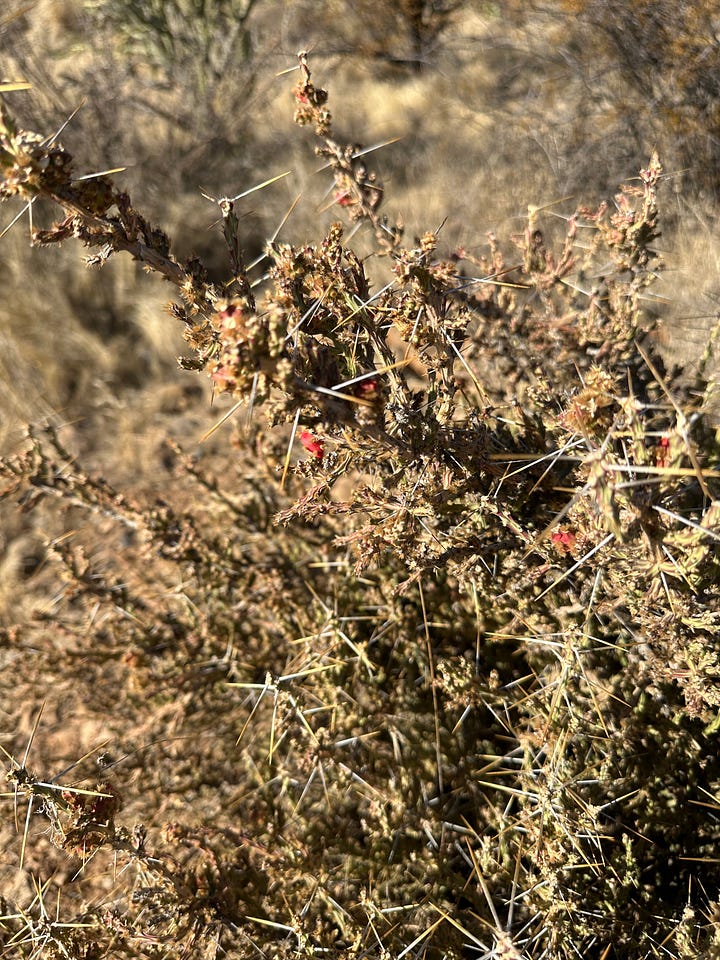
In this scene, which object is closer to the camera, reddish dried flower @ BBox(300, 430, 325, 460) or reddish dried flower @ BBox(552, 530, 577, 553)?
reddish dried flower @ BBox(300, 430, 325, 460)

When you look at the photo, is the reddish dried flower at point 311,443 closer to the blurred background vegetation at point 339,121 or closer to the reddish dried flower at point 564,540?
the reddish dried flower at point 564,540

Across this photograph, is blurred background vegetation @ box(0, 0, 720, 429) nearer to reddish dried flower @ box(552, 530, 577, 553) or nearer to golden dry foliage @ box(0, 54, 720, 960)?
golden dry foliage @ box(0, 54, 720, 960)

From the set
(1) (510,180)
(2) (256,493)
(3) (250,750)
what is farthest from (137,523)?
(1) (510,180)

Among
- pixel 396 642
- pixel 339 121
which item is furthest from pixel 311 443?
pixel 339 121

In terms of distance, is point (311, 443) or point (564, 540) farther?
point (564, 540)

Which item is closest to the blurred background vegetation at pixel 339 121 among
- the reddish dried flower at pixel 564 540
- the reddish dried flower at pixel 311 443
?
the reddish dried flower at pixel 564 540

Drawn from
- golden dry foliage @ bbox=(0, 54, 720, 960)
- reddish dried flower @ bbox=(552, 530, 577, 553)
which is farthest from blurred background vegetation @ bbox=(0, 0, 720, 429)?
reddish dried flower @ bbox=(552, 530, 577, 553)

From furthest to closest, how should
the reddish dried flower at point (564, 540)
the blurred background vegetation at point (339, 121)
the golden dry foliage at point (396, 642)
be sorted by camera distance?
the blurred background vegetation at point (339, 121), the reddish dried flower at point (564, 540), the golden dry foliage at point (396, 642)

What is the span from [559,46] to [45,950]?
500 cm

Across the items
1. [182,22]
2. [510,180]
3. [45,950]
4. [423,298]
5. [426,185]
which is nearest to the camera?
[423,298]

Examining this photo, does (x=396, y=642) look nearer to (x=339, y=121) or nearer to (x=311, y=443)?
(x=311, y=443)

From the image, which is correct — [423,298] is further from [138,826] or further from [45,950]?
[45,950]

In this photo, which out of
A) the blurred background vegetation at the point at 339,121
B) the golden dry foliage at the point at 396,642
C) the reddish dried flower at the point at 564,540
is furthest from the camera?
the blurred background vegetation at the point at 339,121

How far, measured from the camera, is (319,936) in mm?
1712
